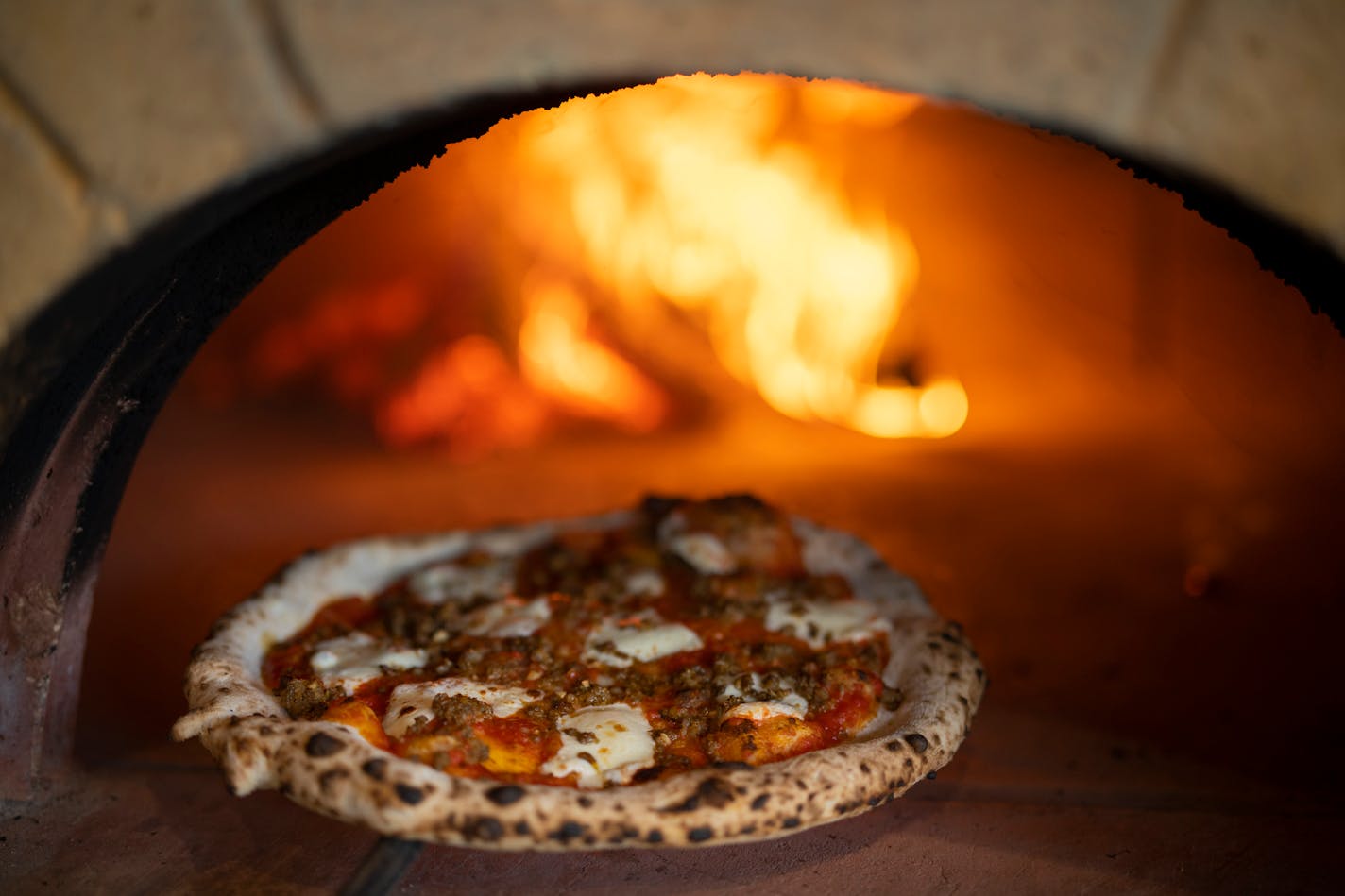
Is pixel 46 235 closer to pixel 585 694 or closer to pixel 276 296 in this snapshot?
pixel 585 694

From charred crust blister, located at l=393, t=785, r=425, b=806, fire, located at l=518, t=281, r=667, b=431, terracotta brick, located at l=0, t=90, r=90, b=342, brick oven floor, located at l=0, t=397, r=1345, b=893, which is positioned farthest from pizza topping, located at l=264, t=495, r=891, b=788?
fire, located at l=518, t=281, r=667, b=431

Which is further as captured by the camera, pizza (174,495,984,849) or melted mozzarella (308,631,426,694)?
melted mozzarella (308,631,426,694)

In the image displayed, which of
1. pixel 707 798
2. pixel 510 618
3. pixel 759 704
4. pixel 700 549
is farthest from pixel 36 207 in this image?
pixel 700 549

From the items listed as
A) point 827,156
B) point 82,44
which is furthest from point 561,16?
point 827,156

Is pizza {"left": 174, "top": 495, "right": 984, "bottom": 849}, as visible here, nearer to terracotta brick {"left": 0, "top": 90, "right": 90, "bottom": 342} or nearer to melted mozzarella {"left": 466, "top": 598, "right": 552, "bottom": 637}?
melted mozzarella {"left": 466, "top": 598, "right": 552, "bottom": 637}

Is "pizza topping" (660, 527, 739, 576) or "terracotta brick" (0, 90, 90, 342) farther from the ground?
"terracotta brick" (0, 90, 90, 342)

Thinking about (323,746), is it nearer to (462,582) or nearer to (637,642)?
(637,642)
